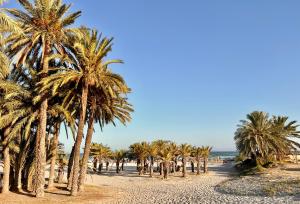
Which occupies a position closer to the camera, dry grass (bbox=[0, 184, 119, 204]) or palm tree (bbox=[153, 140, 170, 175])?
dry grass (bbox=[0, 184, 119, 204])

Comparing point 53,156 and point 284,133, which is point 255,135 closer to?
point 284,133

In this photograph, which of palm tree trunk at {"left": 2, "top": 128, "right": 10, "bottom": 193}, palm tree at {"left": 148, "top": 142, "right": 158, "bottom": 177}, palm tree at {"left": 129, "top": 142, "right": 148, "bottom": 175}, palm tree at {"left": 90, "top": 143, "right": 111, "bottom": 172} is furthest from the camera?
palm tree at {"left": 90, "top": 143, "right": 111, "bottom": 172}

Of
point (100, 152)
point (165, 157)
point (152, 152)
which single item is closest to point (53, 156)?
point (165, 157)

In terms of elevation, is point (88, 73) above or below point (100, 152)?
above

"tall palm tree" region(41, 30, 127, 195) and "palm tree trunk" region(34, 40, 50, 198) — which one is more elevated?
"tall palm tree" region(41, 30, 127, 195)

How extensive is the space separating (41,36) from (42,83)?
3751 millimetres

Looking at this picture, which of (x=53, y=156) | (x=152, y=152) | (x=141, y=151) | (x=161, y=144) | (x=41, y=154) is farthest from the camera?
(x=141, y=151)

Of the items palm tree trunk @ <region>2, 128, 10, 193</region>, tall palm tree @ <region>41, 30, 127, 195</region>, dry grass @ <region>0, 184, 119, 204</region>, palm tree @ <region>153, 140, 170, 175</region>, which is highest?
tall palm tree @ <region>41, 30, 127, 195</region>

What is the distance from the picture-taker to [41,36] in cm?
2538

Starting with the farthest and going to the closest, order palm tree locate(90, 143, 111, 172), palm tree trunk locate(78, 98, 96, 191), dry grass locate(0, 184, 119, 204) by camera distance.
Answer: palm tree locate(90, 143, 111, 172) → palm tree trunk locate(78, 98, 96, 191) → dry grass locate(0, 184, 119, 204)

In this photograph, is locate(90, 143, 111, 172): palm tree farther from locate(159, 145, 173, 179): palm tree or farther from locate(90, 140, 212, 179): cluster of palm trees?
locate(159, 145, 173, 179): palm tree

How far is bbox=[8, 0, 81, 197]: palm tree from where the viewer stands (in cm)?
2455

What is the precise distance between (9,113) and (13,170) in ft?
19.9

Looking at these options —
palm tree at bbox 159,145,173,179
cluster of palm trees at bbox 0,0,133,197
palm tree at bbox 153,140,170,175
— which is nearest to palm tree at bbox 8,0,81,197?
cluster of palm trees at bbox 0,0,133,197
